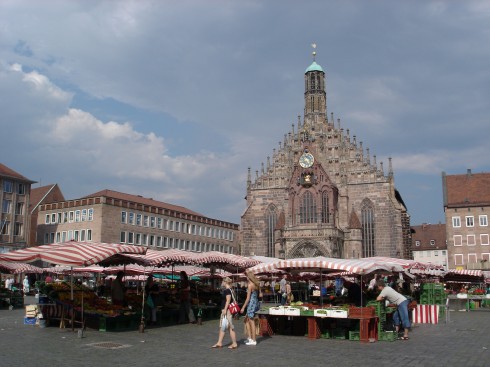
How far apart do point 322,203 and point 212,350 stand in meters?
44.5

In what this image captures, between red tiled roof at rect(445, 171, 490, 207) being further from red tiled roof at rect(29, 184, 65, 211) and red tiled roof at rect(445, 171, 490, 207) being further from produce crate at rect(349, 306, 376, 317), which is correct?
red tiled roof at rect(29, 184, 65, 211)

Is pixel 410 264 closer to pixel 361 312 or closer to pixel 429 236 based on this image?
pixel 361 312

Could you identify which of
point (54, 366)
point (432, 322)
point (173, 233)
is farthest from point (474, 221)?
point (54, 366)

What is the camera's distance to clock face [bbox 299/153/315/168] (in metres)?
57.8

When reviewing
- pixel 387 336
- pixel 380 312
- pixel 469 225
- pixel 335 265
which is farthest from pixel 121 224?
pixel 387 336

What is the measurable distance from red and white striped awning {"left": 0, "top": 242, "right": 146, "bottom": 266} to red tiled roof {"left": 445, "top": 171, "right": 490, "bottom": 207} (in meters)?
51.5

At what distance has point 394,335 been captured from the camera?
15156 millimetres

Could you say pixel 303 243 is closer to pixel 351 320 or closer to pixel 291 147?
pixel 291 147

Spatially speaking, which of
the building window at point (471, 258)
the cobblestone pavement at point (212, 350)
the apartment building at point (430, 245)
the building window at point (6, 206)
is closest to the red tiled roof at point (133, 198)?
the building window at point (6, 206)

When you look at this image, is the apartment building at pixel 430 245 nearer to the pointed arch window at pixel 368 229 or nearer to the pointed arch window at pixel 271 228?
the pointed arch window at pixel 368 229

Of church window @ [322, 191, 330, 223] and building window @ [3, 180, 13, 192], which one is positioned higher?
Answer: building window @ [3, 180, 13, 192]

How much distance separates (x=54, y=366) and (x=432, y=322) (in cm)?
1565

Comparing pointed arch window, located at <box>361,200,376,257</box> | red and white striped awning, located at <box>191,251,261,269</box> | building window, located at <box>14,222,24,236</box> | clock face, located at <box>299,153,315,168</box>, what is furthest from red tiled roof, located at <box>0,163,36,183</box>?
red and white striped awning, located at <box>191,251,261,269</box>

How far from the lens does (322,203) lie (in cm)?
5625
